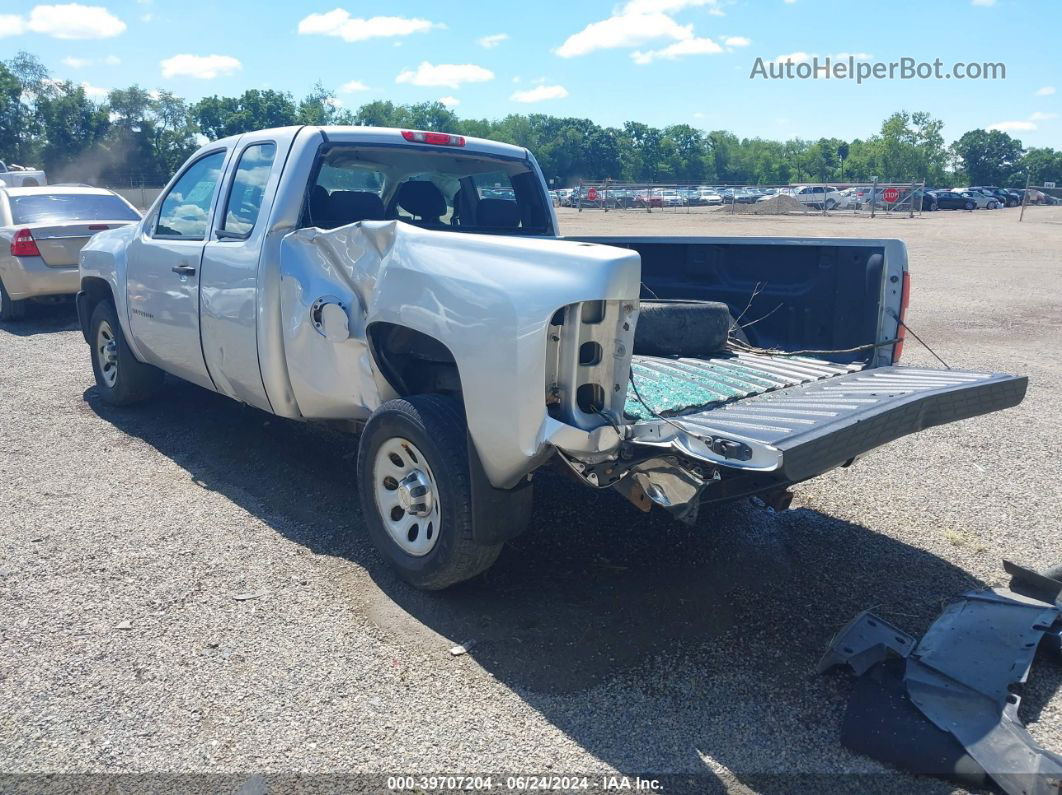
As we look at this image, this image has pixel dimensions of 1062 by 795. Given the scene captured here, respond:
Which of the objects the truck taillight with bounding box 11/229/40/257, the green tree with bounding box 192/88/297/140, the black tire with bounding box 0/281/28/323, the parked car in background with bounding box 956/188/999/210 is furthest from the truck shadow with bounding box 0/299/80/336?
the green tree with bounding box 192/88/297/140

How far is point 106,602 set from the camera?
3.96 m

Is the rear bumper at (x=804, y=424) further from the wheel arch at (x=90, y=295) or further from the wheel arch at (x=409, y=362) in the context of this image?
the wheel arch at (x=90, y=295)

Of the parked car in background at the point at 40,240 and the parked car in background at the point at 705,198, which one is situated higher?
the parked car in background at the point at 705,198

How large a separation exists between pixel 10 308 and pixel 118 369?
222 inches

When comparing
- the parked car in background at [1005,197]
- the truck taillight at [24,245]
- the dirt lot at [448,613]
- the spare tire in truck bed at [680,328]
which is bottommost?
the dirt lot at [448,613]

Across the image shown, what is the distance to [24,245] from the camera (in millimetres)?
10375

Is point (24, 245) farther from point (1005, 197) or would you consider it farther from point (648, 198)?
point (1005, 197)

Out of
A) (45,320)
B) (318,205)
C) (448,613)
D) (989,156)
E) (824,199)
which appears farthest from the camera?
(989,156)

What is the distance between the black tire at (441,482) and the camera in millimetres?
3617

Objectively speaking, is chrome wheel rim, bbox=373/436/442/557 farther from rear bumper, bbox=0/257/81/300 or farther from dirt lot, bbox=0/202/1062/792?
rear bumper, bbox=0/257/81/300

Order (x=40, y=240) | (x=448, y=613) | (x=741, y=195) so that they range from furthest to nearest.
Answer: (x=741, y=195), (x=40, y=240), (x=448, y=613)

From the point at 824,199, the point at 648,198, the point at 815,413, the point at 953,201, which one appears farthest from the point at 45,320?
the point at 953,201

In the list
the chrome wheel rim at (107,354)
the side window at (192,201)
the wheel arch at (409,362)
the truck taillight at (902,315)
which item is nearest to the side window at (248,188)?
the side window at (192,201)

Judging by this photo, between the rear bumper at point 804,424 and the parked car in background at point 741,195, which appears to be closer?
the rear bumper at point 804,424
